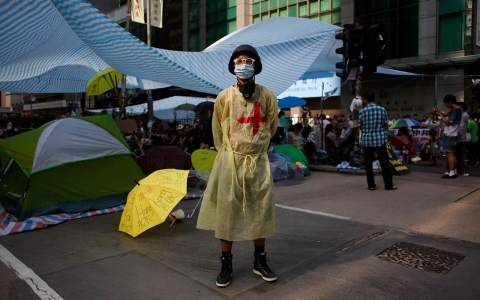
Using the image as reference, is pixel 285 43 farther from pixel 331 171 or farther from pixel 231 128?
pixel 231 128

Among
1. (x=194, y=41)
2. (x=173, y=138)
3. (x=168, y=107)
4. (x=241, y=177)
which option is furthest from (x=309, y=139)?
(x=194, y=41)

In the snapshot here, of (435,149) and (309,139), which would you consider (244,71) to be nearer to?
(309,139)

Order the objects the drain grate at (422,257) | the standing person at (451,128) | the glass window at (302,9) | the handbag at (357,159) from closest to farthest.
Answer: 1. the drain grate at (422,257)
2. the standing person at (451,128)
3. the handbag at (357,159)
4. the glass window at (302,9)

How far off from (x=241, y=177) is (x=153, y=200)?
163 cm

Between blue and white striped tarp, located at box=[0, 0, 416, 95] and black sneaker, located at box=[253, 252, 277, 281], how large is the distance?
11.7ft

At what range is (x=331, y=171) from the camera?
981cm

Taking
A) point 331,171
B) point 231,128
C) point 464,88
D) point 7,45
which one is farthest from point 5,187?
point 464,88

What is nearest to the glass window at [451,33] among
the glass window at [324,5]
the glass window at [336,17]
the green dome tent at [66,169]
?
the glass window at [336,17]

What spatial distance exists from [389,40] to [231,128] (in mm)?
21646

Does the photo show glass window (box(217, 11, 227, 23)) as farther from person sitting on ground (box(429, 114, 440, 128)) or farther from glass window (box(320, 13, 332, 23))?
person sitting on ground (box(429, 114, 440, 128))

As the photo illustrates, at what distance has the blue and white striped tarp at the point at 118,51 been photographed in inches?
214

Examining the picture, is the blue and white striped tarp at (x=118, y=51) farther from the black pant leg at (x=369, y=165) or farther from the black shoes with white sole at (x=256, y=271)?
Answer: the black shoes with white sole at (x=256, y=271)

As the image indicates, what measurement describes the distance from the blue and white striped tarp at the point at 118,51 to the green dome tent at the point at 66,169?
126cm

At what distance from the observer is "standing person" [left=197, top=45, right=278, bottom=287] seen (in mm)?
3289
